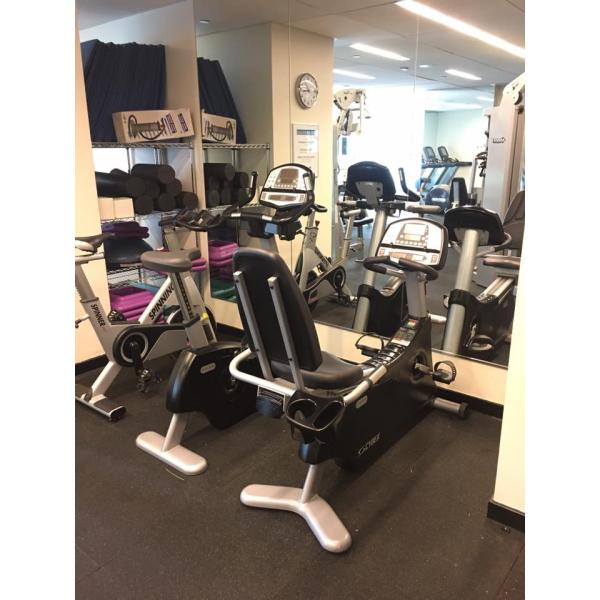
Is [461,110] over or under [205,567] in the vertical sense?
over

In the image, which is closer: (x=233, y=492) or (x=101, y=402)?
(x=233, y=492)

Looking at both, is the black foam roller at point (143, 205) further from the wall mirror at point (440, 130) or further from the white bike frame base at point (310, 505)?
the white bike frame base at point (310, 505)

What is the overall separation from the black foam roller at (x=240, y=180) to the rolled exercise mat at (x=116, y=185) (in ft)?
3.13

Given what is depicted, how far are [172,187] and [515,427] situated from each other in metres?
3.03

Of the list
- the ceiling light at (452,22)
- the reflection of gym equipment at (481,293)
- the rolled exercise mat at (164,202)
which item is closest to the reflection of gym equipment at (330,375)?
the reflection of gym equipment at (481,293)

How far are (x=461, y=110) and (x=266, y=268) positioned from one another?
2.03 meters

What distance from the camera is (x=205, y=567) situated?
188 cm

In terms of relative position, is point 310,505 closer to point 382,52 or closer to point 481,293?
point 481,293

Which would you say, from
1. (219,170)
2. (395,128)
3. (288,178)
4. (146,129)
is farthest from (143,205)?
(395,128)

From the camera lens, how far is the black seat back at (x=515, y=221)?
2.81m
